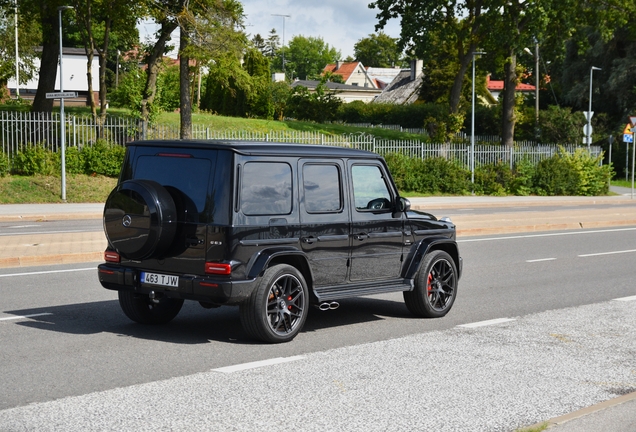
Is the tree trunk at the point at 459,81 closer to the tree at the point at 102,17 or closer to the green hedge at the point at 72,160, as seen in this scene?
the tree at the point at 102,17

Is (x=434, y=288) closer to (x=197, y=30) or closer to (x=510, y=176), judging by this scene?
(x=197, y=30)

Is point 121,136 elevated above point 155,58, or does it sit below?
below

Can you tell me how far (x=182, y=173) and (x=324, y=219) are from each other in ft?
4.74

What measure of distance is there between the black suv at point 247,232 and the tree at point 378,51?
554ft

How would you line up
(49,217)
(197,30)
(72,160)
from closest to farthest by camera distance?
(49,217), (72,160), (197,30)

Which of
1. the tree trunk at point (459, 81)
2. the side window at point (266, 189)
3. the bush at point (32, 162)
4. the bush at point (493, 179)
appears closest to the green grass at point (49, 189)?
the bush at point (32, 162)

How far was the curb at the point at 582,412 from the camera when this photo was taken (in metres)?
5.38

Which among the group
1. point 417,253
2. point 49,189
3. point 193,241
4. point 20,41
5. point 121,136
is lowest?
point 49,189

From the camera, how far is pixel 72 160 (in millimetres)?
31125

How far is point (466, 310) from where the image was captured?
33.9ft

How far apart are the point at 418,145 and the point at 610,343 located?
3145 centimetres

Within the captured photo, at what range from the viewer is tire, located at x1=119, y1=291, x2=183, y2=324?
8922mm

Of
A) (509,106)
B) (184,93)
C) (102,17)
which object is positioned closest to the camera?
(184,93)

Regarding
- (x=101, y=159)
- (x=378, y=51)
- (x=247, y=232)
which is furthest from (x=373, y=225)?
(x=378, y=51)
